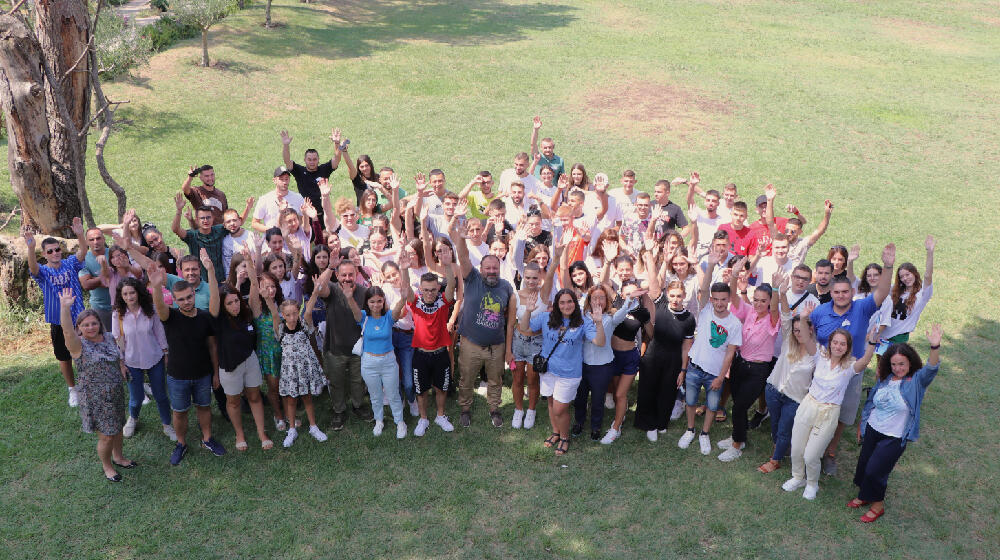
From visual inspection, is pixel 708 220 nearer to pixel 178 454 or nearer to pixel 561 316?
pixel 561 316

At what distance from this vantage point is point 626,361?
772cm

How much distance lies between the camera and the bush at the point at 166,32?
73.2 feet

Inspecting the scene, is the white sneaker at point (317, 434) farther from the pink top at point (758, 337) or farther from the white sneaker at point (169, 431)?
the pink top at point (758, 337)

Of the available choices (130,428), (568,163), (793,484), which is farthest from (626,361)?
(568,163)

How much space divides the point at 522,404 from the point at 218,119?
13757 mm

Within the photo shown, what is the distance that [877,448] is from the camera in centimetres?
669

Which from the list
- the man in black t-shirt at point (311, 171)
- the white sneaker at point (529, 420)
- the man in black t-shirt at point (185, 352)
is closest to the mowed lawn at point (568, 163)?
the white sneaker at point (529, 420)

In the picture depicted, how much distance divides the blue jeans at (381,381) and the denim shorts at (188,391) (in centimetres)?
160

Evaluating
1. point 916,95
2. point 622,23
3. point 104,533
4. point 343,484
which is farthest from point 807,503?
point 622,23

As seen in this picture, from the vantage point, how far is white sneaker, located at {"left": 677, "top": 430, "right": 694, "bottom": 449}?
25.6 ft

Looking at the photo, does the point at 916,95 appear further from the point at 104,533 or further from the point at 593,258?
the point at 104,533

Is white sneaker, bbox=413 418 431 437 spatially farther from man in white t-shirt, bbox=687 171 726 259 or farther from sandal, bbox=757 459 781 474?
man in white t-shirt, bbox=687 171 726 259

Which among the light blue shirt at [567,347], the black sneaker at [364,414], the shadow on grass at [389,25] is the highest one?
the shadow on grass at [389,25]

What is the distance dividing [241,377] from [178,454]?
1066mm
